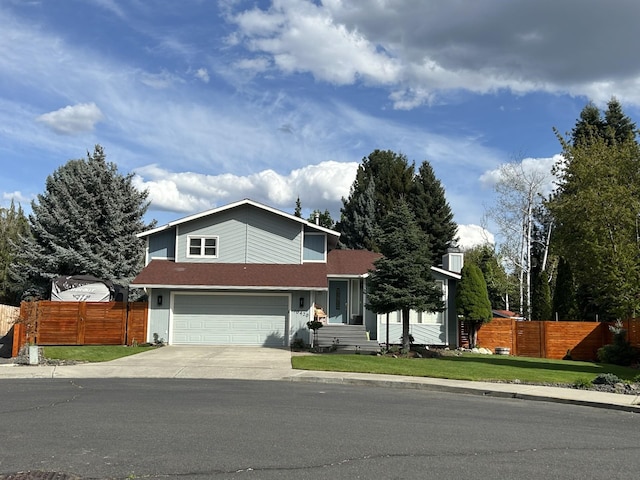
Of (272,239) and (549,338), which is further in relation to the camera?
(549,338)

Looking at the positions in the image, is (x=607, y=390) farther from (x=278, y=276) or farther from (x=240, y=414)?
(x=278, y=276)

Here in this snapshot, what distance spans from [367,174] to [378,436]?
168ft

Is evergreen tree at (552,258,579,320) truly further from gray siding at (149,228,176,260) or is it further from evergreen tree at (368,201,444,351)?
gray siding at (149,228,176,260)

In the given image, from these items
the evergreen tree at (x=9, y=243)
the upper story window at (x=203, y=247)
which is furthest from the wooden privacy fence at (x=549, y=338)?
the evergreen tree at (x=9, y=243)

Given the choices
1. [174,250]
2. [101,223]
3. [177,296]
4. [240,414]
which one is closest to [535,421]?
[240,414]

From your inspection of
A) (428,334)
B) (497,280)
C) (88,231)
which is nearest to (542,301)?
(428,334)

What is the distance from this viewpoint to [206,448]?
7590mm

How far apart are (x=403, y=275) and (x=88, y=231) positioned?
2448 centimetres

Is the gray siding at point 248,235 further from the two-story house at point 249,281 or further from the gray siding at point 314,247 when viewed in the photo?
the gray siding at point 314,247

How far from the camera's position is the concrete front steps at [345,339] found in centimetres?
2545

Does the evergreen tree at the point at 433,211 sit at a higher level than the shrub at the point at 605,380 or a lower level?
higher

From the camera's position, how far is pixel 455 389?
1482cm

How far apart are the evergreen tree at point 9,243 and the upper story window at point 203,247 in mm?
20118

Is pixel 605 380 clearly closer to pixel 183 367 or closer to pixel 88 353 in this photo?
pixel 183 367
